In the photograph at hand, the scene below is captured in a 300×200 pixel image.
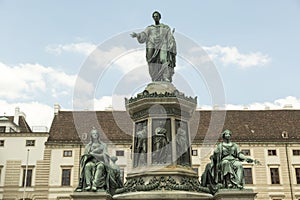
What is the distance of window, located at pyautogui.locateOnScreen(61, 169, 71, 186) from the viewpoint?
1715 inches

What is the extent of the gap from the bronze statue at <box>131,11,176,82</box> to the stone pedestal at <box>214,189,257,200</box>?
→ 13.1ft

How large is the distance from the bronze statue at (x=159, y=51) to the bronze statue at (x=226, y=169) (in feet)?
9.19

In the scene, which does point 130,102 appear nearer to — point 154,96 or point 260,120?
point 154,96

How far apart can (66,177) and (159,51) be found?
33.8 meters

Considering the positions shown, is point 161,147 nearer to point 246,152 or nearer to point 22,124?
point 246,152

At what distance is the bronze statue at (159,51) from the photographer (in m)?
12.9

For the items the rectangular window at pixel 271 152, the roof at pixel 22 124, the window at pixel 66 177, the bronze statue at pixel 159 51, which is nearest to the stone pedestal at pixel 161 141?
the bronze statue at pixel 159 51

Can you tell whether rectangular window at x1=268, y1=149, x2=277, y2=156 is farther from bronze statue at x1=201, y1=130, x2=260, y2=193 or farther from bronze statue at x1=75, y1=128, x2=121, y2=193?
bronze statue at x1=75, y1=128, x2=121, y2=193

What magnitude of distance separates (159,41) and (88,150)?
13.5 ft

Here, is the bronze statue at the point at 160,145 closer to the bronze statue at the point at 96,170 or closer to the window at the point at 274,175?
the bronze statue at the point at 96,170

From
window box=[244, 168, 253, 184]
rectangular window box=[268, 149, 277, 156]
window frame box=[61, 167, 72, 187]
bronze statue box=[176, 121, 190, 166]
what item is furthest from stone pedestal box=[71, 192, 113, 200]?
rectangular window box=[268, 149, 277, 156]

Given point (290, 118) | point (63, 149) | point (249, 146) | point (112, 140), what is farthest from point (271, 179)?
point (63, 149)

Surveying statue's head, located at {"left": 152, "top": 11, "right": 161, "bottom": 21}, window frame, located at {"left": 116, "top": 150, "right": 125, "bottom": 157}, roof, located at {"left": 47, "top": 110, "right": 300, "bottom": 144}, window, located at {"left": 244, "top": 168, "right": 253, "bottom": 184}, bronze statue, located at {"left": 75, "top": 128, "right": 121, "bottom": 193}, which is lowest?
bronze statue, located at {"left": 75, "top": 128, "right": 121, "bottom": 193}

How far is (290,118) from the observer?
47.6 meters
